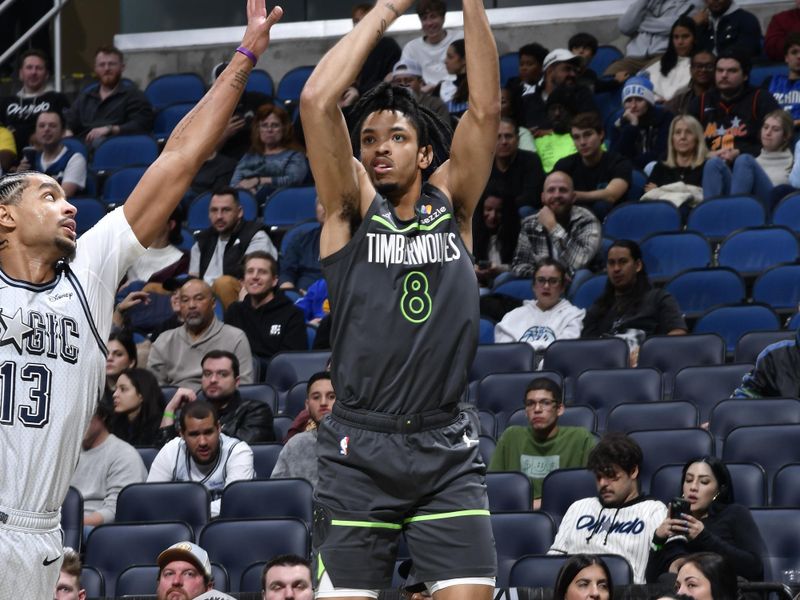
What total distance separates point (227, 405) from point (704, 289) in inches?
129

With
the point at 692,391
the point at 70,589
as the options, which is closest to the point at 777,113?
the point at 692,391

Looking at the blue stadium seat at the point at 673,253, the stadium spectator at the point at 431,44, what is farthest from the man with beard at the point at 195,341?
the stadium spectator at the point at 431,44

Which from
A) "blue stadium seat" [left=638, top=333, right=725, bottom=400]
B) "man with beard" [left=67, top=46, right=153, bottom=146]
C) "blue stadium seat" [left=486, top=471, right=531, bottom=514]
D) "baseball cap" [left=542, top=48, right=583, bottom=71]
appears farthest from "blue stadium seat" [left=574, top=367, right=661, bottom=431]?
"man with beard" [left=67, top=46, right=153, bottom=146]

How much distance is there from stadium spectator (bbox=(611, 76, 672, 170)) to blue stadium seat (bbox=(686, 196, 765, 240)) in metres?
1.17

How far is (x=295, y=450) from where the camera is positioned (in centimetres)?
815

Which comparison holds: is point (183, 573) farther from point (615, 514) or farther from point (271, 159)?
point (271, 159)

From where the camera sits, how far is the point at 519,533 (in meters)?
7.37

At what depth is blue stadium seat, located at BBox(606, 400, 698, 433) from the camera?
8172mm

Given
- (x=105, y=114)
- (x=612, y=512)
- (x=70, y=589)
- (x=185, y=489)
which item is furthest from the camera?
(x=105, y=114)

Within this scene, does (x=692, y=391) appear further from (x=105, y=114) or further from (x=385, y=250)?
(x=105, y=114)

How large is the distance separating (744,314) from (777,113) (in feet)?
6.71

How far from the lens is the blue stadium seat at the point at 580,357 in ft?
29.9

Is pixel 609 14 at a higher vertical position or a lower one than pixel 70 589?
higher

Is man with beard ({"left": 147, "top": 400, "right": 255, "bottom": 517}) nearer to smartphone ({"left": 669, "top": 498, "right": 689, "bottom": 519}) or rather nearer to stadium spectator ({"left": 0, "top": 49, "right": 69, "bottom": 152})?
smartphone ({"left": 669, "top": 498, "right": 689, "bottom": 519})
